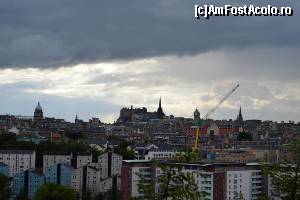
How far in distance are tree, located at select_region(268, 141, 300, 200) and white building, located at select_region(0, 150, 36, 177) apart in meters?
38.0

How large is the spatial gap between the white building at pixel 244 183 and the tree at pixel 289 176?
2116 centimetres

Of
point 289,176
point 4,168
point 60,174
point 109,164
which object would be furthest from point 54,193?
point 289,176

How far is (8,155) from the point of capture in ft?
159

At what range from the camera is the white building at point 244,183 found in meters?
32.2

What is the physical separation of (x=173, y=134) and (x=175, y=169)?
3356 inches

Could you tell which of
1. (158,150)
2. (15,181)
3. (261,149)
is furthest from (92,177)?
(261,149)

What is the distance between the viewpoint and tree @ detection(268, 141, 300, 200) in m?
10.8

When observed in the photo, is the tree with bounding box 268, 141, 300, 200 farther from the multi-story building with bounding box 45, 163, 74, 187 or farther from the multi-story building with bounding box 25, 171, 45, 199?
the multi-story building with bounding box 45, 163, 74, 187

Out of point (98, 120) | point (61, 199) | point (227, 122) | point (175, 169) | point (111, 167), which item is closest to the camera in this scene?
point (175, 169)

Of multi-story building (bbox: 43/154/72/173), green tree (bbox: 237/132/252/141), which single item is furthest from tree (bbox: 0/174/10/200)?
green tree (bbox: 237/132/252/141)

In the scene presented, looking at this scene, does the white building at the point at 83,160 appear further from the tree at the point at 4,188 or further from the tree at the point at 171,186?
the tree at the point at 171,186

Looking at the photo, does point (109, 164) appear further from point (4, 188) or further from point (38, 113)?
point (38, 113)

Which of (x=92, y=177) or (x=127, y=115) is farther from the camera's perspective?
(x=127, y=115)

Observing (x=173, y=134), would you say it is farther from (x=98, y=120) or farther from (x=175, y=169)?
(x=175, y=169)
